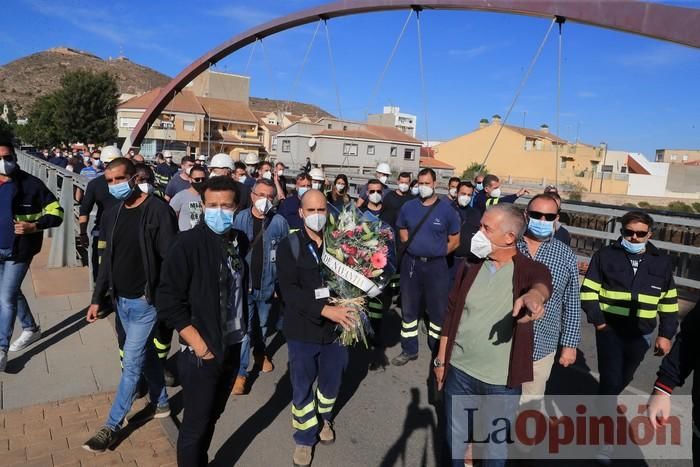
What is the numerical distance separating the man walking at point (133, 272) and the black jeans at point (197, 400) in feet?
2.88

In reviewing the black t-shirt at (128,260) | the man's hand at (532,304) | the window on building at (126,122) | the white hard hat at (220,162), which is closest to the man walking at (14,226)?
the black t-shirt at (128,260)

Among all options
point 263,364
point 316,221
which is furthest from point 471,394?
point 263,364

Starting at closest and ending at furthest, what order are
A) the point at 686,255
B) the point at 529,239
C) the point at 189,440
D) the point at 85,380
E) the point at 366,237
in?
the point at 189,440 < the point at 366,237 < the point at 529,239 < the point at 85,380 < the point at 686,255

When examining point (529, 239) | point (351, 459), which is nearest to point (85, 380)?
point (351, 459)

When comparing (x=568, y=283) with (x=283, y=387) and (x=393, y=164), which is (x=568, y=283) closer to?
(x=283, y=387)

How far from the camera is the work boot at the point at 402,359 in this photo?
5.26 meters

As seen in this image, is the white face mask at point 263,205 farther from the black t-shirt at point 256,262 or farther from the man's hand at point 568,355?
the man's hand at point 568,355

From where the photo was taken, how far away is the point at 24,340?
196 inches

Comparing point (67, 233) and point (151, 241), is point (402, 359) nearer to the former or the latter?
point (151, 241)

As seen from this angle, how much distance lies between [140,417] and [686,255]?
342 inches

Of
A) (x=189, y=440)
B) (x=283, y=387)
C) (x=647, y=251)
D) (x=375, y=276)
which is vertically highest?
(x=647, y=251)

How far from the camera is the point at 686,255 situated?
8.12m

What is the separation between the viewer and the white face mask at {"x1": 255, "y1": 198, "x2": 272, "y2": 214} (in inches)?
188

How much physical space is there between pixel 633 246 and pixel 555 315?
914 mm
